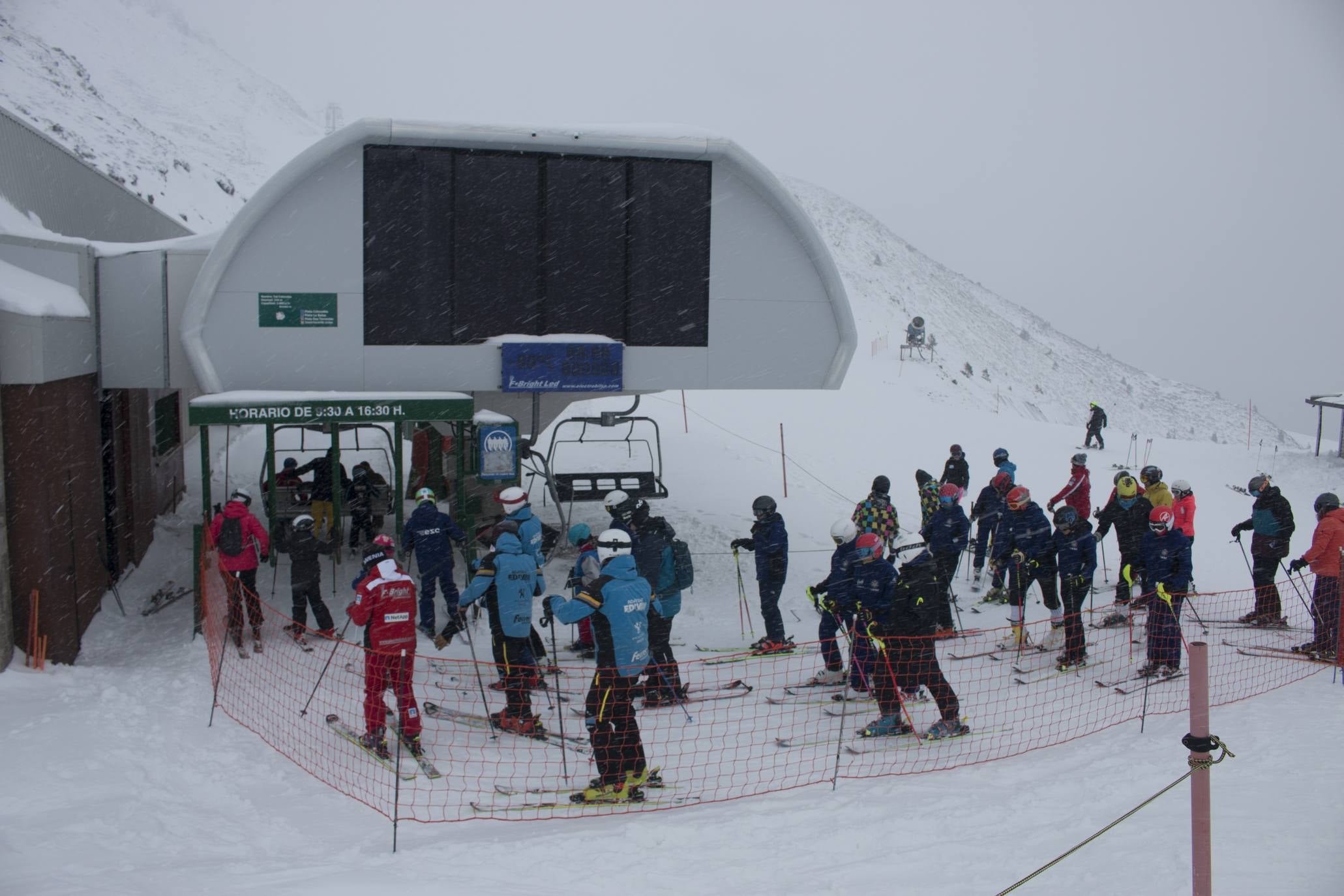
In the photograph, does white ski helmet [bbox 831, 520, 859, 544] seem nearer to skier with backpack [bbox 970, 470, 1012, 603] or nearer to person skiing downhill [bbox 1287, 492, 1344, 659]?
skier with backpack [bbox 970, 470, 1012, 603]

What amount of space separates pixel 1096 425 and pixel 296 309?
748 inches

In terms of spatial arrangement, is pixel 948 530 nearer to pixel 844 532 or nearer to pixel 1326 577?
pixel 844 532

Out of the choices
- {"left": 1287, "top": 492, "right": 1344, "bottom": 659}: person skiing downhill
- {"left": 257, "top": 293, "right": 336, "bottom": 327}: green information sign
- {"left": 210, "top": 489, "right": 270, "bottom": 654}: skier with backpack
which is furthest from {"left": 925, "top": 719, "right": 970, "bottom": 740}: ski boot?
{"left": 257, "top": 293, "right": 336, "bottom": 327}: green information sign

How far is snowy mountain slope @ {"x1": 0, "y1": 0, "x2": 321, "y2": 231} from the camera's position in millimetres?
43844

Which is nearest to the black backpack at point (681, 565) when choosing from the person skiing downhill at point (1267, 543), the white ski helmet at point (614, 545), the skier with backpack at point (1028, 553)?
the white ski helmet at point (614, 545)

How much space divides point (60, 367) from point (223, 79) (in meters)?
92.2

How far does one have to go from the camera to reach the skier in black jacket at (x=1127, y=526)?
10.1 meters

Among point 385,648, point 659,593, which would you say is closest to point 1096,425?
point 659,593

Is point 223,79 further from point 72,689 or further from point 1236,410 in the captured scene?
point 72,689

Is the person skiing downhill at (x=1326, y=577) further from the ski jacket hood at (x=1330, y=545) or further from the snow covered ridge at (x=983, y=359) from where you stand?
the snow covered ridge at (x=983, y=359)

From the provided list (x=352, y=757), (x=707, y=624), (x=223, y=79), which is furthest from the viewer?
→ (x=223, y=79)

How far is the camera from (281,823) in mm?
6117

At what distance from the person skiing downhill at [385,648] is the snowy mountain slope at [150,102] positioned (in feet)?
70.4

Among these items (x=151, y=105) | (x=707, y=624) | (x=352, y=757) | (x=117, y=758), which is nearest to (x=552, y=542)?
(x=707, y=624)
